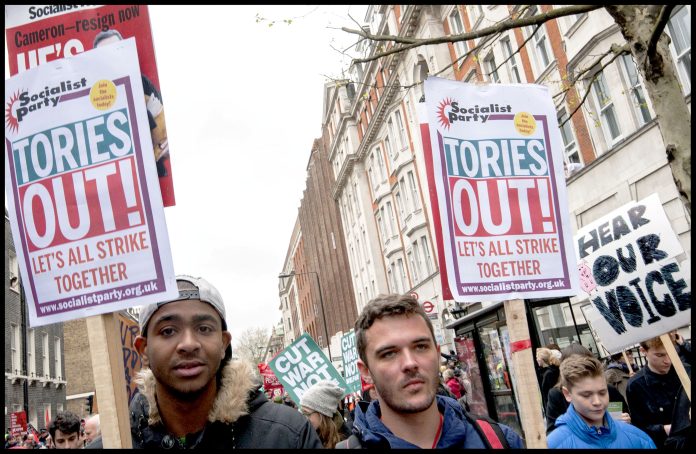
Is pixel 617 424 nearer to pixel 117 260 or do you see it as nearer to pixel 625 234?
pixel 625 234

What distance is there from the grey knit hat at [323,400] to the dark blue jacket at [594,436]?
2.35 m

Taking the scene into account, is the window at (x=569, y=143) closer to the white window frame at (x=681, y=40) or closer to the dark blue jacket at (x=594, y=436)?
the white window frame at (x=681, y=40)

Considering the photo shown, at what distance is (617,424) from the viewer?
14.2 feet

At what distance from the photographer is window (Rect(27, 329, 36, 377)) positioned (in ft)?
91.1

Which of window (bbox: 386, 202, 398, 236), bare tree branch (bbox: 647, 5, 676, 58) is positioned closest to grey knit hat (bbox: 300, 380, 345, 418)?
bare tree branch (bbox: 647, 5, 676, 58)

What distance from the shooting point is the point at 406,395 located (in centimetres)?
271

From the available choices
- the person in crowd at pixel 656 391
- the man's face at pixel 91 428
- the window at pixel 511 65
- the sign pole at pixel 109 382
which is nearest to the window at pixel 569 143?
the window at pixel 511 65

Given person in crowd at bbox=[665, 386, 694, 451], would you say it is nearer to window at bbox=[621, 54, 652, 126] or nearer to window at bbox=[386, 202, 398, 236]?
window at bbox=[621, 54, 652, 126]

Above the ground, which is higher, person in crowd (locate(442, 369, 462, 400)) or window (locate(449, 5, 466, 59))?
window (locate(449, 5, 466, 59))

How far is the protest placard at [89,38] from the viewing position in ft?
10.3

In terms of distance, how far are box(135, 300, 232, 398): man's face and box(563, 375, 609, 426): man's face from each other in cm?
256

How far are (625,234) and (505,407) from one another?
7521mm

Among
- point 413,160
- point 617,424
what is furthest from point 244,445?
point 413,160

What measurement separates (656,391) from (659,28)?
2.98 meters
